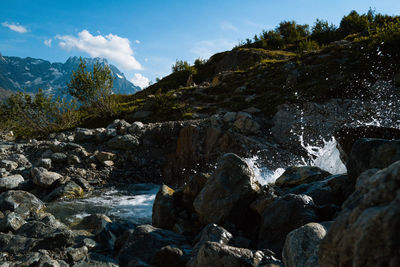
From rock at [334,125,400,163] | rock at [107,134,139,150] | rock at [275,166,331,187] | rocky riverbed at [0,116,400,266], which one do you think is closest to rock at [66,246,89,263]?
rocky riverbed at [0,116,400,266]

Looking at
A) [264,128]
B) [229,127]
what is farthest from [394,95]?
[229,127]

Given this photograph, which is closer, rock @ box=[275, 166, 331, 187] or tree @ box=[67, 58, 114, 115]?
rock @ box=[275, 166, 331, 187]

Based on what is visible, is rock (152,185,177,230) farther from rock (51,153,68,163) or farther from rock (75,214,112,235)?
rock (51,153,68,163)

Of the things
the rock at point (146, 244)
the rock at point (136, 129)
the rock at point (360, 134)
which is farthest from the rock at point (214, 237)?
the rock at point (136, 129)

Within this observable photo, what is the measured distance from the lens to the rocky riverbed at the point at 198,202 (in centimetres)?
202

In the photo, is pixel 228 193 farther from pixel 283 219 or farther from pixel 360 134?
pixel 360 134

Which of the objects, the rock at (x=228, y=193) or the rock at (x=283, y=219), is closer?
the rock at (x=283, y=219)

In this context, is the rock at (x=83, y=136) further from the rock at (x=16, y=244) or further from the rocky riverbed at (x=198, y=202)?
the rock at (x=16, y=244)

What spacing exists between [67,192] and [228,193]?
24.0 feet

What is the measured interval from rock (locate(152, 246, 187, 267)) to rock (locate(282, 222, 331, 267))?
5.73 feet

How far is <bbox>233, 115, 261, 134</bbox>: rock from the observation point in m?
12.2

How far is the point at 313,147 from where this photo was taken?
11023 millimetres

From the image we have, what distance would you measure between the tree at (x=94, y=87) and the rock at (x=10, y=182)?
11.0 metres

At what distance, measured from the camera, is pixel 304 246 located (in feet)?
9.16
